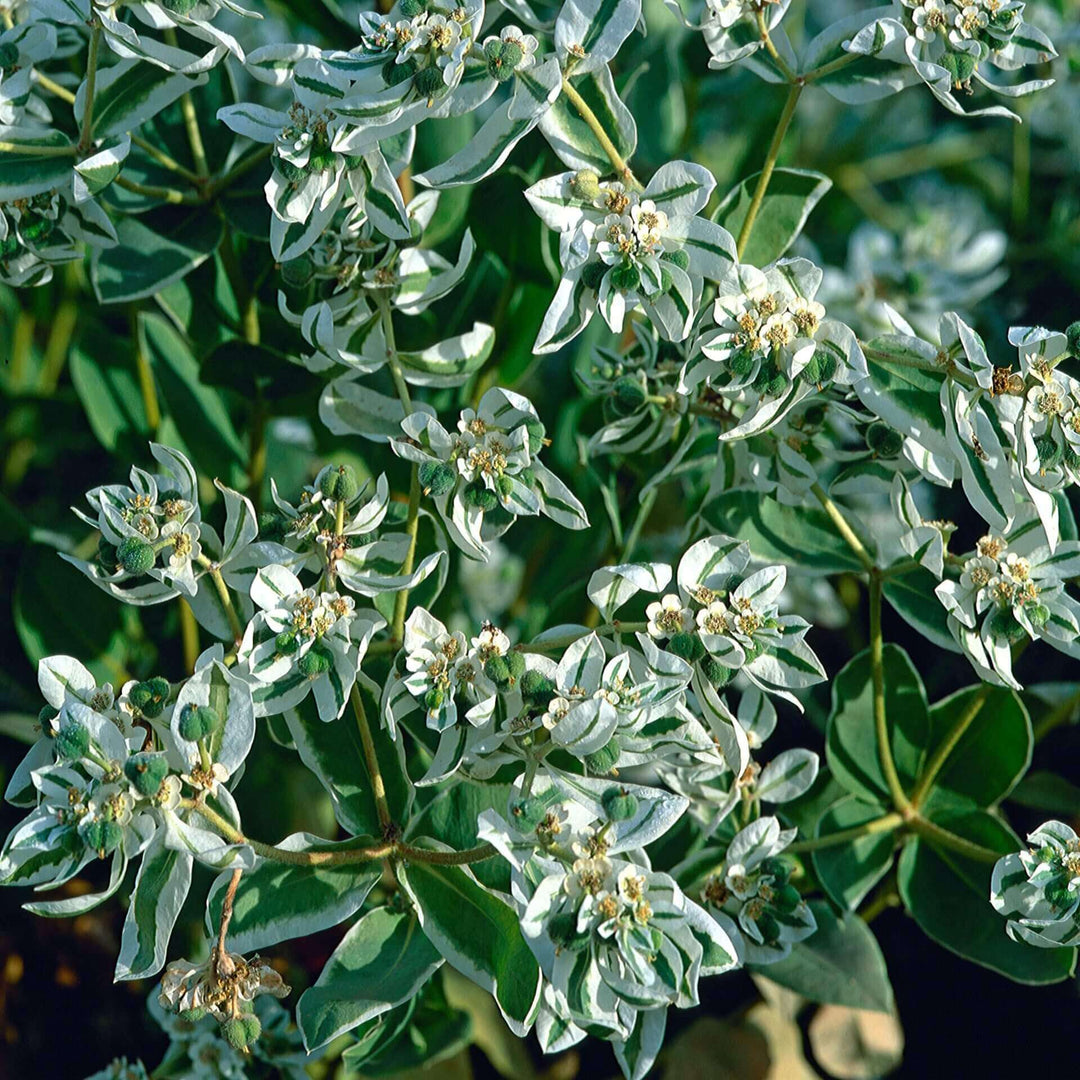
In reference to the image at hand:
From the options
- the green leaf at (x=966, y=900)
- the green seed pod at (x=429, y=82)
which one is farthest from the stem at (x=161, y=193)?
the green leaf at (x=966, y=900)

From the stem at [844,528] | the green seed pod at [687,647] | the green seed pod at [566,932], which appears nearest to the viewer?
the green seed pod at [566,932]

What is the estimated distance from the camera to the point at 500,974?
0.86 m

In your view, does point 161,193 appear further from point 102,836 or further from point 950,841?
point 950,841

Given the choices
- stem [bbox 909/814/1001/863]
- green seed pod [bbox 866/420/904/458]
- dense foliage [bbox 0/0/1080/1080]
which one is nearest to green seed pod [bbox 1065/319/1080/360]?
dense foliage [bbox 0/0/1080/1080]

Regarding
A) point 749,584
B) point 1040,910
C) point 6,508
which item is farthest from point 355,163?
point 1040,910

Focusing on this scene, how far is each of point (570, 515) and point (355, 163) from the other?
28 cm

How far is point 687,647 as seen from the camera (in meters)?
0.84

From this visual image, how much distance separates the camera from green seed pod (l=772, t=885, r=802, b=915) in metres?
0.93

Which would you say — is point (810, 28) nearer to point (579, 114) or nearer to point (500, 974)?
point (579, 114)

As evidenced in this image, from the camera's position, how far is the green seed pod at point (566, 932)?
74 cm

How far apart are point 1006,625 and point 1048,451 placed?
0.14 meters

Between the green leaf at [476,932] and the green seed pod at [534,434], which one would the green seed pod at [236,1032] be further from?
the green seed pod at [534,434]

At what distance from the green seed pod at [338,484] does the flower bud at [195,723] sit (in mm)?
170

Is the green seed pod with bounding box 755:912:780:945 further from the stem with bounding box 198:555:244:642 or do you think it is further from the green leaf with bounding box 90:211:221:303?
the green leaf with bounding box 90:211:221:303
